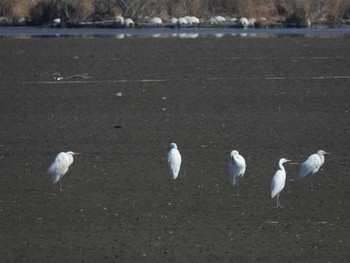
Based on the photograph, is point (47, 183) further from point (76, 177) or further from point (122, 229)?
point (122, 229)

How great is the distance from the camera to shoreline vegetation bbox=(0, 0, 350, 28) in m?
55.8

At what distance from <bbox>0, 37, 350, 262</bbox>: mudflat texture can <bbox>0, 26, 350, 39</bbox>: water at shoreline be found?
11.4m

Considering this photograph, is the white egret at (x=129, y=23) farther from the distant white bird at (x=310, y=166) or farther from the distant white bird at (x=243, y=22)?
the distant white bird at (x=310, y=166)

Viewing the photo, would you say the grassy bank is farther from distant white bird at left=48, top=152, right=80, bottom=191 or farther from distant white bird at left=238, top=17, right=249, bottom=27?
distant white bird at left=48, top=152, right=80, bottom=191

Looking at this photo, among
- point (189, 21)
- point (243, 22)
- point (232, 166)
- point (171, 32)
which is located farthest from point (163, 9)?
point (232, 166)

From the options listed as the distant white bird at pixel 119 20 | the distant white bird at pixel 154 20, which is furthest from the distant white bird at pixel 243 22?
the distant white bird at pixel 119 20

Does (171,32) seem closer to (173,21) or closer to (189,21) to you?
(173,21)

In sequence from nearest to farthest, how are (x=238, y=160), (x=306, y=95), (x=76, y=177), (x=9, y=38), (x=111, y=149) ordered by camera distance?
(x=238, y=160) → (x=76, y=177) → (x=111, y=149) → (x=306, y=95) → (x=9, y=38)

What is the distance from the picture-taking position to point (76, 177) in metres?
16.8

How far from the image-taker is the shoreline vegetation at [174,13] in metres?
55.8

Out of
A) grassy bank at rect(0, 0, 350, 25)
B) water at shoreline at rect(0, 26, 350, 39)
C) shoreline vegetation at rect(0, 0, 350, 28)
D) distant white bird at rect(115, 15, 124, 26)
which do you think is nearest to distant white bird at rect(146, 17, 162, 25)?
shoreline vegetation at rect(0, 0, 350, 28)

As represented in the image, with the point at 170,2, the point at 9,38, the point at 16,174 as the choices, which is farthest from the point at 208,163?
the point at 170,2

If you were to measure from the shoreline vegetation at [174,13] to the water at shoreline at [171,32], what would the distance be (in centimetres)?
316

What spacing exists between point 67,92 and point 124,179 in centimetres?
978
